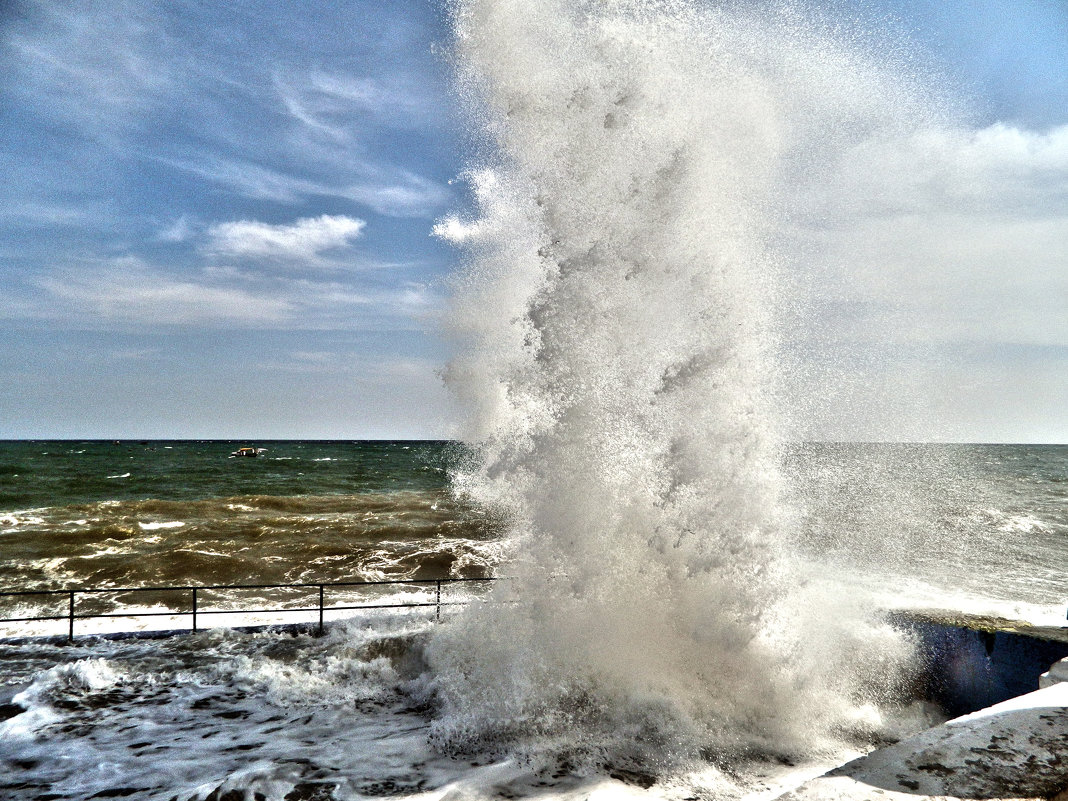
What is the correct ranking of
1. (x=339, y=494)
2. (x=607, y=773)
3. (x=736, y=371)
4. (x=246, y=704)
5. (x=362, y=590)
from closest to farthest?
(x=607, y=773)
(x=246, y=704)
(x=736, y=371)
(x=362, y=590)
(x=339, y=494)

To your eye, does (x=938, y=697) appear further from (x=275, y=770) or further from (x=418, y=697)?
(x=275, y=770)

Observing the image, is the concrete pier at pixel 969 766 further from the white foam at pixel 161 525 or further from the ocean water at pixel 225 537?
the white foam at pixel 161 525

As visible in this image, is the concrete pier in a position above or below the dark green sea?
above

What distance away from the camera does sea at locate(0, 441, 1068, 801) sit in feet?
→ 17.4

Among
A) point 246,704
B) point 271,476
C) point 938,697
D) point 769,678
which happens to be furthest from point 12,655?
point 271,476

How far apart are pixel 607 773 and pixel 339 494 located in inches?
1552

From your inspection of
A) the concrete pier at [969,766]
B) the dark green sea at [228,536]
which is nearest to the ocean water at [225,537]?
the dark green sea at [228,536]

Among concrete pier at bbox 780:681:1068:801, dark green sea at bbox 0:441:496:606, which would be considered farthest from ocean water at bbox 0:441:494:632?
concrete pier at bbox 780:681:1068:801

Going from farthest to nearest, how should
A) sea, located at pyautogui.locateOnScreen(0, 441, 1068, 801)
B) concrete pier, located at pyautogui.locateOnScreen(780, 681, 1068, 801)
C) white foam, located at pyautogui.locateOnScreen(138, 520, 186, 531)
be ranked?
white foam, located at pyautogui.locateOnScreen(138, 520, 186, 531), sea, located at pyautogui.locateOnScreen(0, 441, 1068, 801), concrete pier, located at pyautogui.locateOnScreen(780, 681, 1068, 801)

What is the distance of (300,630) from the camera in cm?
933

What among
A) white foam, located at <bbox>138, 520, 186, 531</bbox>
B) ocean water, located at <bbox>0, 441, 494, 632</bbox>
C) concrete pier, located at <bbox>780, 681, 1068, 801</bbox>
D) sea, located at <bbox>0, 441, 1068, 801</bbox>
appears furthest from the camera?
white foam, located at <bbox>138, 520, 186, 531</bbox>

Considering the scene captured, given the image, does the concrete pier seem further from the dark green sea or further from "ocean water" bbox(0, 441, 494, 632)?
the dark green sea

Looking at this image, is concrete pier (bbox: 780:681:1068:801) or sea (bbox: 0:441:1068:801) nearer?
concrete pier (bbox: 780:681:1068:801)

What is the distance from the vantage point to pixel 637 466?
8.14m
